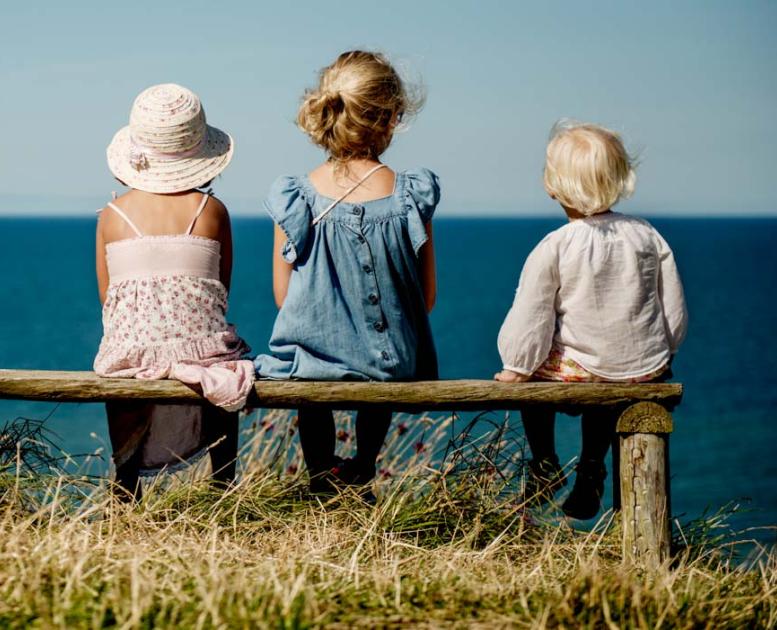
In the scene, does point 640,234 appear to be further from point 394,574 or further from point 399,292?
point 394,574

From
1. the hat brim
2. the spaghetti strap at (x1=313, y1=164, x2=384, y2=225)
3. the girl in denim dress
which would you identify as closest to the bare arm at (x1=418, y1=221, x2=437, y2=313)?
the girl in denim dress

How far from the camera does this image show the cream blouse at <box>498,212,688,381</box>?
13.3 feet

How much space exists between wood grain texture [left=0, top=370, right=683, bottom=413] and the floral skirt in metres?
0.12

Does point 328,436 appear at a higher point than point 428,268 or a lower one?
lower

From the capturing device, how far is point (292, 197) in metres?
4.14

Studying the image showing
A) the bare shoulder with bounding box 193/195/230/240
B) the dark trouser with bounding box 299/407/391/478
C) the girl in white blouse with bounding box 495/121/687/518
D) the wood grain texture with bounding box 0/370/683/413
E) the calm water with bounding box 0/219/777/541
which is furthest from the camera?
the calm water with bounding box 0/219/777/541

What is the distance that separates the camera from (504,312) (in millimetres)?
58094

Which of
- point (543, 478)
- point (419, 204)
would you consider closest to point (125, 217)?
point (419, 204)

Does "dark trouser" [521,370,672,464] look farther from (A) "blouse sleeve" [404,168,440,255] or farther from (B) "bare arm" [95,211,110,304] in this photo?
(B) "bare arm" [95,211,110,304]

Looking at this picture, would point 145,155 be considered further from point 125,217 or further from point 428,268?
point 428,268

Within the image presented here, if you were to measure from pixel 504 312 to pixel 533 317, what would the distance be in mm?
54275

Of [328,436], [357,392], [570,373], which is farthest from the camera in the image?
[328,436]

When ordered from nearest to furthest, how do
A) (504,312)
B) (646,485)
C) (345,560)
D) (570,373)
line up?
(345,560) < (646,485) < (570,373) < (504,312)

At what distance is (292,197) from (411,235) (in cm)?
44
